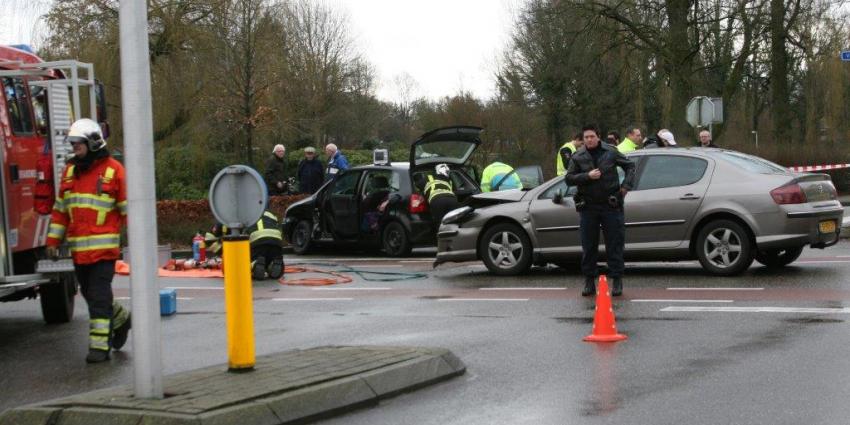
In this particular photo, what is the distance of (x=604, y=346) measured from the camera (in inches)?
368

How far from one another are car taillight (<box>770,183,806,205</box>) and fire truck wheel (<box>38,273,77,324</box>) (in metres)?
7.56

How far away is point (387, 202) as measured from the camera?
1970 centimetres

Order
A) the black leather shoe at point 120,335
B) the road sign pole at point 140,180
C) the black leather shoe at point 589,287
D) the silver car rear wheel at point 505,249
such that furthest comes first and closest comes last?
the silver car rear wheel at point 505,249, the black leather shoe at point 589,287, the black leather shoe at point 120,335, the road sign pole at point 140,180

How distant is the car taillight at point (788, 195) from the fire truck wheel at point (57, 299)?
7558 mm

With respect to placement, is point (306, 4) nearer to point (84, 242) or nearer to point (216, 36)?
point (216, 36)

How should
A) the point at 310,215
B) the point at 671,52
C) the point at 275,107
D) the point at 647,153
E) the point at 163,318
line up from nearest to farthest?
the point at 163,318 → the point at 647,153 → the point at 310,215 → the point at 671,52 → the point at 275,107

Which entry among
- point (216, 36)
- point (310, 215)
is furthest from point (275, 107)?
point (310, 215)

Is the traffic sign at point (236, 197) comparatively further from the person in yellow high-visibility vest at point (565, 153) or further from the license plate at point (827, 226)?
the person in yellow high-visibility vest at point (565, 153)

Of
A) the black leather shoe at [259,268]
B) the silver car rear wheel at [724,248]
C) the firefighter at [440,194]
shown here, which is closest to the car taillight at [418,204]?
the firefighter at [440,194]

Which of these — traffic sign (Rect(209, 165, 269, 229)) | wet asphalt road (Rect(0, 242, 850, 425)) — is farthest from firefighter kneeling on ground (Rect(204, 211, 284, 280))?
traffic sign (Rect(209, 165, 269, 229))

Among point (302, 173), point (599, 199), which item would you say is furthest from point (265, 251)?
point (302, 173)

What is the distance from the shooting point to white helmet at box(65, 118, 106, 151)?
9.45 m

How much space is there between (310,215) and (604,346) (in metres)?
12.3

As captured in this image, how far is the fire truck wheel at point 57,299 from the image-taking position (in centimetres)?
1216
